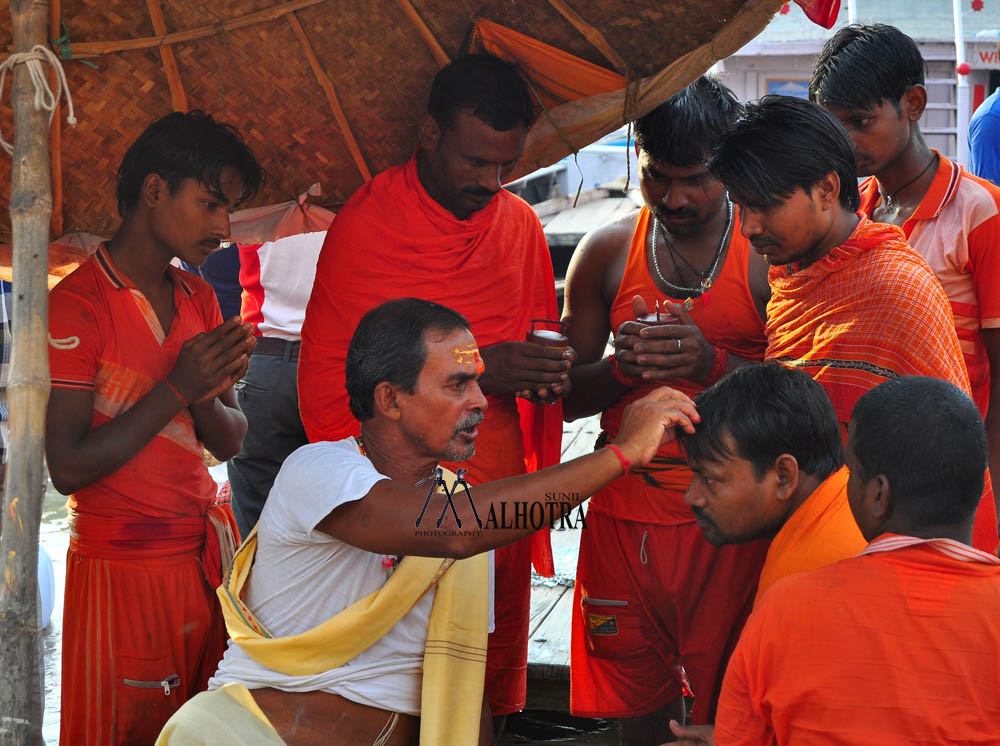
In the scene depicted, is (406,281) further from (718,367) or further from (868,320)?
(868,320)

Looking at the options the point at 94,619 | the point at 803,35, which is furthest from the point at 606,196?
the point at 94,619

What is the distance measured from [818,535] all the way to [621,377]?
2.96 ft

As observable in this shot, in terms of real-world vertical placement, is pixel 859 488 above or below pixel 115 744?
above

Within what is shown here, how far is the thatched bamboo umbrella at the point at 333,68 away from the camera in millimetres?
3092

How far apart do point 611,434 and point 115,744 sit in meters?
1.60

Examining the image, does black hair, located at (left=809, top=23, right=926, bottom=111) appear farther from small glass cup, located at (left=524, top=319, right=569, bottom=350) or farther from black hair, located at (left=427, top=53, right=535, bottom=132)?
small glass cup, located at (left=524, top=319, right=569, bottom=350)

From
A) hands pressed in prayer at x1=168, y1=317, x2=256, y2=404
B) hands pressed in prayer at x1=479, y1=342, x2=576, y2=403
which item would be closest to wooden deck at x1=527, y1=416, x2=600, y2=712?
hands pressed in prayer at x1=479, y1=342, x2=576, y2=403

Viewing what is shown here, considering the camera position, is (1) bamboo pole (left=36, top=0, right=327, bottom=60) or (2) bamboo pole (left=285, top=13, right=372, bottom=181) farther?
(2) bamboo pole (left=285, top=13, right=372, bottom=181)

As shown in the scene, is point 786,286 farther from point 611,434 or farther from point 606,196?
point 606,196

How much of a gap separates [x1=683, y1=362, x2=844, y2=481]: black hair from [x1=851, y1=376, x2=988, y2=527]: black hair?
288 millimetres

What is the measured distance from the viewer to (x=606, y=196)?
40.3 feet

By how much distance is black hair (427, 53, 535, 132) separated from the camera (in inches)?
127

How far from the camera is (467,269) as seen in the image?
3.40 meters

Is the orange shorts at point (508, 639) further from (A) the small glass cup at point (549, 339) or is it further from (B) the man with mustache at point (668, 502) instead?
(A) the small glass cup at point (549, 339)
